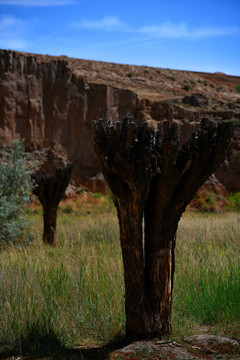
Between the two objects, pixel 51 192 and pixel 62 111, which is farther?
pixel 62 111

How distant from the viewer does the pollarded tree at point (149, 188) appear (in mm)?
4371

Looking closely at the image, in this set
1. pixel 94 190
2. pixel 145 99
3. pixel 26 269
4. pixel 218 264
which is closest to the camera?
pixel 26 269

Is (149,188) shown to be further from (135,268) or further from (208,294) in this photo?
(208,294)

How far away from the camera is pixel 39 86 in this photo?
2081 centimetres

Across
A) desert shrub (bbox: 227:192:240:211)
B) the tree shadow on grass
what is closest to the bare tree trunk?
the tree shadow on grass

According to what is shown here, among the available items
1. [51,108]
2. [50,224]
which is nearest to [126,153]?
[50,224]

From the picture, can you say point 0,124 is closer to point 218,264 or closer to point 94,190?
point 94,190

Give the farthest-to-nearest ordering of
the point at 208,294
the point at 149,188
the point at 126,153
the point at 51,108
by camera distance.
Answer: the point at 51,108
the point at 208,294
the point at 149,188
the point at 126,153

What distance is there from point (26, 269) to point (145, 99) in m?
19.1

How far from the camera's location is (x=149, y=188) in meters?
4.65

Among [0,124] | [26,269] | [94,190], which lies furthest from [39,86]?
[26,269]

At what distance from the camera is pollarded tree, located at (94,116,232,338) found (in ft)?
14.3

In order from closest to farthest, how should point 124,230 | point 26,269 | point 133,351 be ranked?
1. point 133,351
2. point 124,230
3. point 26,269

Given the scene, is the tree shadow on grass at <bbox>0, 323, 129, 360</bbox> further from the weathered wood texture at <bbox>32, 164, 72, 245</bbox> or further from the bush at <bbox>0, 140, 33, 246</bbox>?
the bush at <bbox>0, 140, 33, 246</bbox>
